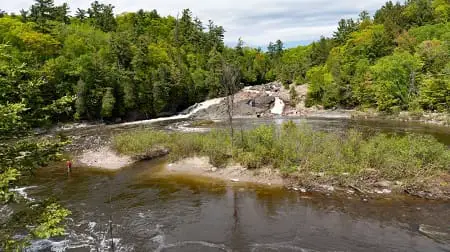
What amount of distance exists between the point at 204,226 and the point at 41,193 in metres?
12.5

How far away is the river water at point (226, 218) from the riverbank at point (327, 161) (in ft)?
4.62

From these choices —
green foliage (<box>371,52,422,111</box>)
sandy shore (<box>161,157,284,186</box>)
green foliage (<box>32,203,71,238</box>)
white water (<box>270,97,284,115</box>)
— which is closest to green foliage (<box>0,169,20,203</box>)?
green foliage (<box>32,203,71,238</box>)

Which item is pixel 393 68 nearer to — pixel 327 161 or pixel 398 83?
pixel 398 83

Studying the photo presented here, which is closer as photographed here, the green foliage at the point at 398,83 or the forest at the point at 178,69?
the forest at the point at 178,69

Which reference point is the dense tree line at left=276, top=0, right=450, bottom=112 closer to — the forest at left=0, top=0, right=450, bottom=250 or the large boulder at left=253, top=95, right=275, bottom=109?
the forest at left=0, top=0, right=450, bottom=250

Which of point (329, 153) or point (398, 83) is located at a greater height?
→ point (398, 83)

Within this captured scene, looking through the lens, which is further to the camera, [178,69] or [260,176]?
[178,69]

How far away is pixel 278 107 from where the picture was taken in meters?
75.6

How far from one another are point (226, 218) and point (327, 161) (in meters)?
8.93

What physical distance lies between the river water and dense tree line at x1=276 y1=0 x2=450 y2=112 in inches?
1709

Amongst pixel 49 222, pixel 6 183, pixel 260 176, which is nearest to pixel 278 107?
pixel 260 176

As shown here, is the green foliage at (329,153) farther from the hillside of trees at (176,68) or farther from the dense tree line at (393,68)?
the dense tree line at (393,68)

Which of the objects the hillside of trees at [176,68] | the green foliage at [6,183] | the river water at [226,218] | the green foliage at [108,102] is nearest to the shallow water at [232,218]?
the river water at [226,218]

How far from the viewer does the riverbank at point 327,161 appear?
2406 centimetres
